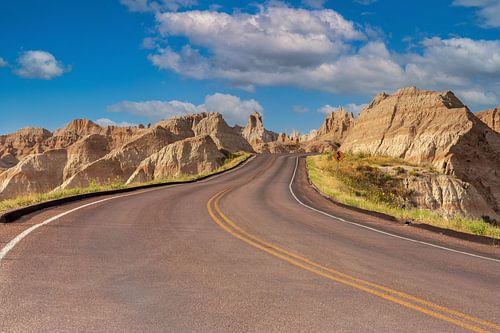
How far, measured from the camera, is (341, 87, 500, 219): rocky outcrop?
166 ft

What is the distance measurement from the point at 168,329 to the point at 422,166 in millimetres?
49505

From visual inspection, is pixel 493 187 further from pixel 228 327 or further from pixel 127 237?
pixel 228 327

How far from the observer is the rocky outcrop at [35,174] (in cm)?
7919

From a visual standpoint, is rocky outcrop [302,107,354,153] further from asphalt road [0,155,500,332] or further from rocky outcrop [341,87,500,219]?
asphalt road [0,155,500,332]

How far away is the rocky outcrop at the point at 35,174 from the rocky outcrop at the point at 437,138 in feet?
177

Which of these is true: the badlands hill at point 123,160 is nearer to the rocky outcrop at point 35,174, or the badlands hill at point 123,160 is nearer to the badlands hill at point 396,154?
the rocky outcrop at point 35,174

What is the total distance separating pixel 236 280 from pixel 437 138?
52217 mm

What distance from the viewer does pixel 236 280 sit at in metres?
6.88

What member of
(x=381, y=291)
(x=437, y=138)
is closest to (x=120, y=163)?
(x=437, y=138)

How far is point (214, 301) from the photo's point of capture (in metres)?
5.86

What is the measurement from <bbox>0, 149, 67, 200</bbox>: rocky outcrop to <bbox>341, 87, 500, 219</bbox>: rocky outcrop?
53.8m

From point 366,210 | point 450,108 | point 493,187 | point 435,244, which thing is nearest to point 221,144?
point 450,108

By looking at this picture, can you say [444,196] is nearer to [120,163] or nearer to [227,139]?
[120,163]

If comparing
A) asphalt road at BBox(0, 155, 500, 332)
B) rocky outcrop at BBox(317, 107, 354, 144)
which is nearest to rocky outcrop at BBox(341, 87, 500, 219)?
asphalt road at BBox(0, 155, 500, 332)
